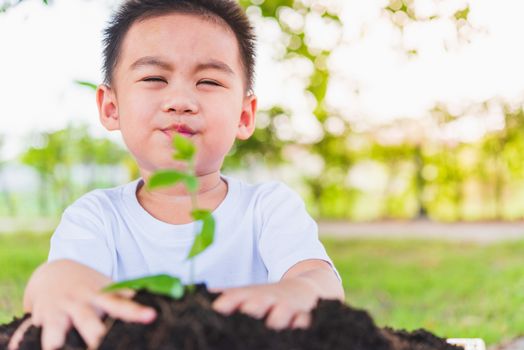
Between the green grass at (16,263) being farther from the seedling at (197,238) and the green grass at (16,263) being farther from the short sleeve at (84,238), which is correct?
the seedling at (197,238)

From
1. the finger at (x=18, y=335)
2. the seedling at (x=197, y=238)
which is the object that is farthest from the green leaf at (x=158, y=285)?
the finger at (x=18, y=335)

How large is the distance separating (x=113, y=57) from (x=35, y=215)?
9.63 meters

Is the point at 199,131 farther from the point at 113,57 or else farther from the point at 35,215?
the point at 35,215

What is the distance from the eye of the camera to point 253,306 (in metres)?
1.36

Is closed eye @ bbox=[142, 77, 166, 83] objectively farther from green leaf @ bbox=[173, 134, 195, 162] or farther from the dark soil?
the dark soil

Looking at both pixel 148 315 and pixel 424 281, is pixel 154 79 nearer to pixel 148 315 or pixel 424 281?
pixel 148 315

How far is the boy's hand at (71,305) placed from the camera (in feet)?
4.38

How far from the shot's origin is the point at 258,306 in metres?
1.36

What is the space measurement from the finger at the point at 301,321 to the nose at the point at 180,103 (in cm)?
71

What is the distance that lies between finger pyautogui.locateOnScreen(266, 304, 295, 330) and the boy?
0.33 metres

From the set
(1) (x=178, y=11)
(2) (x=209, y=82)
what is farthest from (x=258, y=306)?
(1) (x=178, y=11)

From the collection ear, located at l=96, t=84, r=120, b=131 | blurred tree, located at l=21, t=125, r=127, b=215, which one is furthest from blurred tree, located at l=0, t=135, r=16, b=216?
ear, located at l=96, t=84, r=120, b=131

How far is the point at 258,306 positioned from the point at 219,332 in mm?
133

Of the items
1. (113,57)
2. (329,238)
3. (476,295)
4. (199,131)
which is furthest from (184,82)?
(329,238)
